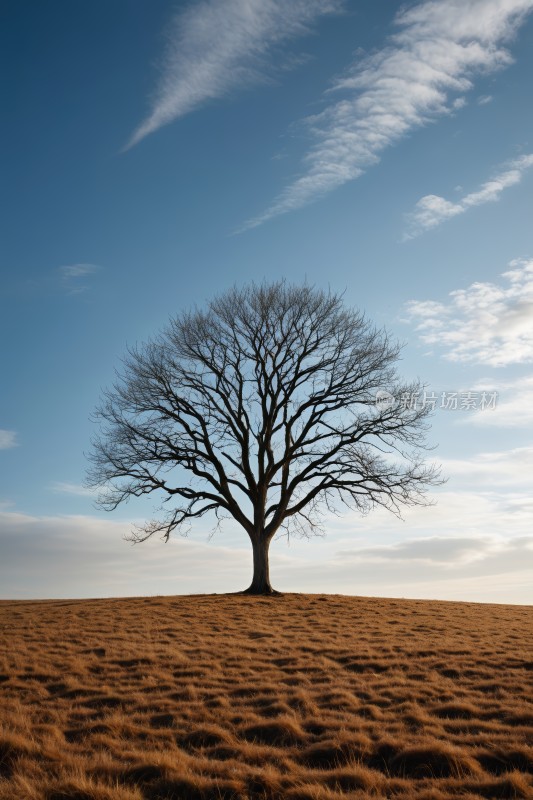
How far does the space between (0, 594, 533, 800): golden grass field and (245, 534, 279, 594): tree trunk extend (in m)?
6.86

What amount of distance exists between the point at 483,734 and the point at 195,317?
24086 mm

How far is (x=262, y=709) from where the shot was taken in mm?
11406

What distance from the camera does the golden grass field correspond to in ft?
25.8

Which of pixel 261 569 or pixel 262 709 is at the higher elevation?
pixel 261 569

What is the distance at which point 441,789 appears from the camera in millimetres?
7758

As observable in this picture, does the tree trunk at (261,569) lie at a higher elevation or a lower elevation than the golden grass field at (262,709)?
higher

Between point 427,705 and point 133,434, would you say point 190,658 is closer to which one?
point 427,705

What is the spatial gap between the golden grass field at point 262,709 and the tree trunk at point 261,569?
6858 millimetres

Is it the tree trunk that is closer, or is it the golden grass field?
the golden grass field

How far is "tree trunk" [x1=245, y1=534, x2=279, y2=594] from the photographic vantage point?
29.2m

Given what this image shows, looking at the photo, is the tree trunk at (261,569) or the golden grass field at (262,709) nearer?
the golden grass field at (262,709)

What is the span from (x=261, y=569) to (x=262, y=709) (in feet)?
59.3

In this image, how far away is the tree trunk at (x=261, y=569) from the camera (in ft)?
96.0

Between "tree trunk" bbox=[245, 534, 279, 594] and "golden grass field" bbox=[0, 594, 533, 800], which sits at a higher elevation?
"tree trunk" bbox=[245, 534, 279, 594]
